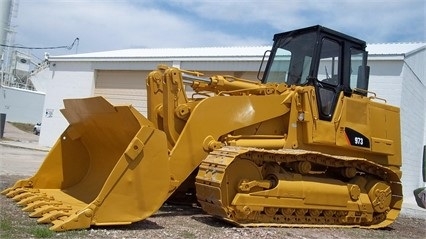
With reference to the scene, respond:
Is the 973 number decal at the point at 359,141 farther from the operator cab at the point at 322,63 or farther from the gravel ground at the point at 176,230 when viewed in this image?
the gravel ground at the point at 176,230

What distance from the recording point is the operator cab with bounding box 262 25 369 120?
7.86m

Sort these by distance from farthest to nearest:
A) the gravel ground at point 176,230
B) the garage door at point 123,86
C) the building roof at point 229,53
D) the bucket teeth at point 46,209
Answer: the garage door at point 123,86 → the building roof at point 229,53 → the bucket teeth at point 46,209 → the gravel ground at point 176,230

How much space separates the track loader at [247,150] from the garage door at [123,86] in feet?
42.1

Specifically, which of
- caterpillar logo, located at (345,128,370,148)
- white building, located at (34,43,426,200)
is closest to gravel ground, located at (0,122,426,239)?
caterpillar logo, located at (345,128,370,148)

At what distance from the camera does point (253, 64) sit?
17625mm

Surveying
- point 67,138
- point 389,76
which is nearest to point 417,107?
point 389,76

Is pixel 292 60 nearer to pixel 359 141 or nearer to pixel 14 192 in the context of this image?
pixel 359 141

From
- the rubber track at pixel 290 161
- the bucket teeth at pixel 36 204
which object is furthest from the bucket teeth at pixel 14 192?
the rubber track at pixel 290 161

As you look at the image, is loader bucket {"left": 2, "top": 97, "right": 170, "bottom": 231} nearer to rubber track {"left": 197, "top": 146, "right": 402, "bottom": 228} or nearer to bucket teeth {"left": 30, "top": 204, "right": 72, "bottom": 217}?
bucket teeth {"left": 30, "top": 204, "right": 72, "bottom": 217}

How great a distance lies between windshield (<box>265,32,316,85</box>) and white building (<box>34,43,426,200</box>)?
6.85 m

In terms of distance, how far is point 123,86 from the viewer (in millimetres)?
21859

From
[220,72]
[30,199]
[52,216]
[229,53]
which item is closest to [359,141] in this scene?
[52,216]

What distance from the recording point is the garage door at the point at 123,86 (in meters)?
21.0

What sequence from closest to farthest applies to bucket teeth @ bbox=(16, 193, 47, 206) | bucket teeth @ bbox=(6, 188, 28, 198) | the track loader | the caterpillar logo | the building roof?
the track loader < bucket teeth @ bbox=(16, 193, 47, 206) < bucket teeth @ bbox=(6, 188, 28, 198) < the caterpillar logo < the building roof
